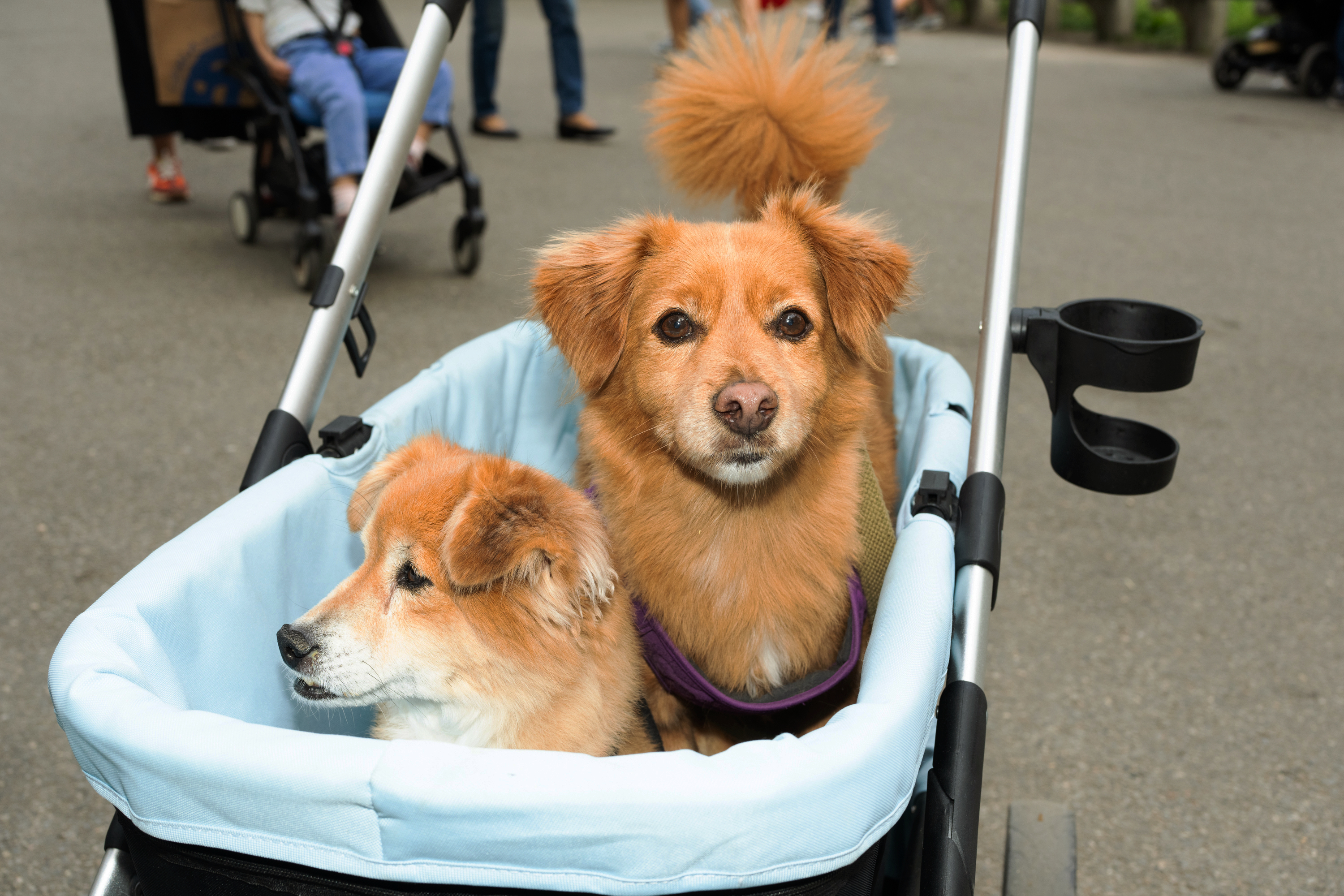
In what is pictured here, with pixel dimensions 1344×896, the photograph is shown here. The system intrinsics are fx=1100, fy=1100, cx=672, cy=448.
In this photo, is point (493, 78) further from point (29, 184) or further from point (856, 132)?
point (856, 132)

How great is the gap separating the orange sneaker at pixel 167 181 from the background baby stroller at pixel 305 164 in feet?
4.71

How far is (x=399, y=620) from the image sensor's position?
5.76ft

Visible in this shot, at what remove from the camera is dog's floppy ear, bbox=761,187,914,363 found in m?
2.19

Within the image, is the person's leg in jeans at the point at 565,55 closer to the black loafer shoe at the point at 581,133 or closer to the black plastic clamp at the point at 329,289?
the black loafer shoe at the point at 581,133

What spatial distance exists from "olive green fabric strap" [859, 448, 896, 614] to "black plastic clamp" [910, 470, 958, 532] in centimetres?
31

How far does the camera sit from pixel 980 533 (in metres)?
1.86

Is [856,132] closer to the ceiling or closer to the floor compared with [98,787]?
closer to the ceiling

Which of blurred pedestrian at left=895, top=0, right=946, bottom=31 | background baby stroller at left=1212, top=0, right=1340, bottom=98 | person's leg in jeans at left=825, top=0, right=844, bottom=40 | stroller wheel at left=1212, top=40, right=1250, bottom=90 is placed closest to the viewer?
person's leg in jeans at left=825, top=0, right=844, bottom=40

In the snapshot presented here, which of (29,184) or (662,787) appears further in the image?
(29,184)

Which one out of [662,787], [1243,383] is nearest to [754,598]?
[662,787]

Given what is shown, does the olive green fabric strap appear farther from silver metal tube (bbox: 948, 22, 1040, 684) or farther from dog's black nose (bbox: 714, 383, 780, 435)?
dog's black nose (bbox: 714, 383, 780, 435)

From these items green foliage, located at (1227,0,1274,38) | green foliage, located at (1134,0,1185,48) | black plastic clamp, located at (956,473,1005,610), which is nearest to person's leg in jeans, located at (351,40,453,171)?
black plastic clamp, located at (956,473,1005,610)

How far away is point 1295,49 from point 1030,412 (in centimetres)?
921

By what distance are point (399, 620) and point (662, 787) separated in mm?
699
